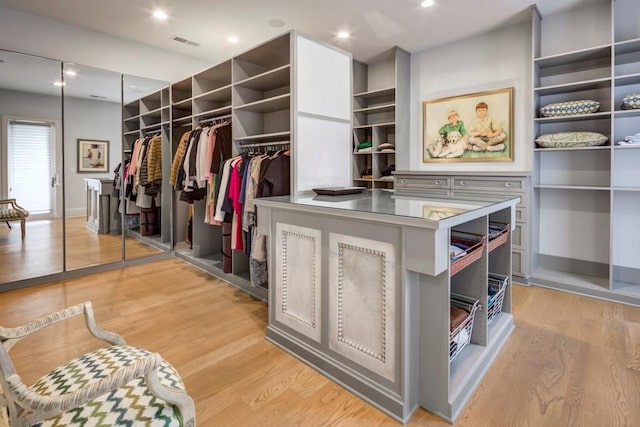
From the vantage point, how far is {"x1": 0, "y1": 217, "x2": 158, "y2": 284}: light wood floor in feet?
11.1

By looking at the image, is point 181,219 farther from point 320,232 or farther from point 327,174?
point 320,232

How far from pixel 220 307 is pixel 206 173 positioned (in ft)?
4.37

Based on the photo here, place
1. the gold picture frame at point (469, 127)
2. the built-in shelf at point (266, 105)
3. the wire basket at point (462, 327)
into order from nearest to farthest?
the wire basket at point (462, 327) < the built-in shelf at point (266, 105) < the gold picture frame at point (469, 127)

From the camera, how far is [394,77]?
4.80m

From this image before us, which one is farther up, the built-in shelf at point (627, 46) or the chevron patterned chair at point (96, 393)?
the built-in shelf at point (627, 46)

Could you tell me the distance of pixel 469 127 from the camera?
4.16m

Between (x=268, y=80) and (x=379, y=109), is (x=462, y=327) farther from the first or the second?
(x=379, y=109)

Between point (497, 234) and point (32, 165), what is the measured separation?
14.0 ft

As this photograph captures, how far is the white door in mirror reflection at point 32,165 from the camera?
3.38 meters

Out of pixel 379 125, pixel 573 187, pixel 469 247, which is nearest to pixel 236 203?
pixel 469 247

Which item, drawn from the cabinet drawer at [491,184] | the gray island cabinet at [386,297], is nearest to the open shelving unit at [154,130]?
the gray island cabinet at [386,297]

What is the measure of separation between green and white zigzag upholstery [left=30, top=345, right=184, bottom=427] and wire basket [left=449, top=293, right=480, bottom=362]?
4.24 feet

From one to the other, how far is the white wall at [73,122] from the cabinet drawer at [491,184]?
3850 millimetres

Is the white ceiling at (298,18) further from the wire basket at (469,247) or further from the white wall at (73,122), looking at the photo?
the wire basket at (469,247)
